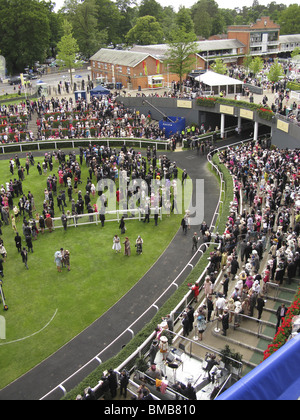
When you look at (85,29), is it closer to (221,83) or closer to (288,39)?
(288,39)

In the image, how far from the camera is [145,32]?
74.0 meters

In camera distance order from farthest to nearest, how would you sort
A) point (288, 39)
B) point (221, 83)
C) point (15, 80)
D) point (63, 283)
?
point (288, 39) → point (15, 80) → point (221, 83) → point (63, 283)

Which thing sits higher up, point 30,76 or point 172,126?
point 30,76

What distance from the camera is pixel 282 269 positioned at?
1430cm

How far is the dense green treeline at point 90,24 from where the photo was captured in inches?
2493

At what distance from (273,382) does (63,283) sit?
14840 millimetres

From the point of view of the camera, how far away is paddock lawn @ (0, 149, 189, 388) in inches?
569

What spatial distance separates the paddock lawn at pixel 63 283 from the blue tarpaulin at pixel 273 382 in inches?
441

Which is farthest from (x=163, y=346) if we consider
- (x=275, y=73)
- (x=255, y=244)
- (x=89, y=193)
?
(x=275, y=73)

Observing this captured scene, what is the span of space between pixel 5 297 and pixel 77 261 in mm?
3840

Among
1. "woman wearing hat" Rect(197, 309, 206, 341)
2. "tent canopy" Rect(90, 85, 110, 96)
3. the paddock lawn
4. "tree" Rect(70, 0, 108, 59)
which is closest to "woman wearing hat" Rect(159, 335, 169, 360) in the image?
"woman wearing hat" Rect(197, 309, 206, 341)
